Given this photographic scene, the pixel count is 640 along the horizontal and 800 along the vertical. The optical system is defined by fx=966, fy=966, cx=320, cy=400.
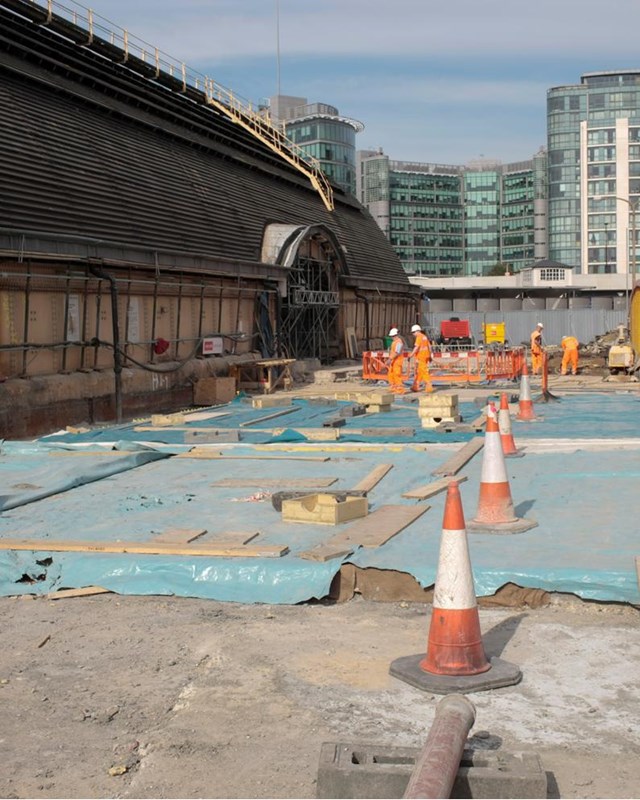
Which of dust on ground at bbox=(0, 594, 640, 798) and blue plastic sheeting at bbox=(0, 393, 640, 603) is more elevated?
blue plastic sheeting at bbox=(0, 393, 640, 603)

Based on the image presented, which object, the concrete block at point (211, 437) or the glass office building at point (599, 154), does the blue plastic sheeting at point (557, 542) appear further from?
the glass office building at point (599, 154)

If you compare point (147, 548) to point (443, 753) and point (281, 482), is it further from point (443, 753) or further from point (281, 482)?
point (443, 753)

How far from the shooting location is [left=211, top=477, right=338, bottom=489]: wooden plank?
10.7 metres

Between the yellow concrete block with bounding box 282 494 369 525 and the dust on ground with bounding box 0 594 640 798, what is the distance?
63.5 inches

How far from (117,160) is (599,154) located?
131258mm

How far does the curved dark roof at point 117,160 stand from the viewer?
2211 centimetres

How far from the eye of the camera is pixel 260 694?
17.4 ft

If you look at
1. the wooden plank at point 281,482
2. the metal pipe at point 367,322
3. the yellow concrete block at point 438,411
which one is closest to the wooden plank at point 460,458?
the wooden plank at point 281,482

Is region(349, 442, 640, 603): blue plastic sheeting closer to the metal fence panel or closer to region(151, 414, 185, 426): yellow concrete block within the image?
region(151, 414, 185, 426): yellow concrete block

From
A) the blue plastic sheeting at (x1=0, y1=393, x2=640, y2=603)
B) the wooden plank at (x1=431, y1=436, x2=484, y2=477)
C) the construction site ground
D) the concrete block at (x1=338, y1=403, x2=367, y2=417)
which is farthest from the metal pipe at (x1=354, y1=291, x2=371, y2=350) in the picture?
the construction site ground

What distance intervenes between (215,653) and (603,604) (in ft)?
8.80

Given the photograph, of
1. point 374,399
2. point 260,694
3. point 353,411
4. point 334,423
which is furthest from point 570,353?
point 260,694

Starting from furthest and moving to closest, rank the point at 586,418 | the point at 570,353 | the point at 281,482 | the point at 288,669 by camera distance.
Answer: the point at 570,353 < the point at 586,418 < the point at 281,482 < the point at 288,669

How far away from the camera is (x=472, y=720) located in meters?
4.26
